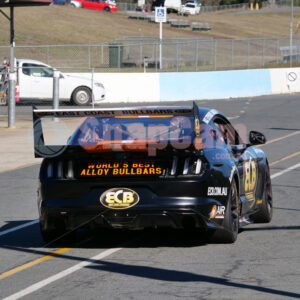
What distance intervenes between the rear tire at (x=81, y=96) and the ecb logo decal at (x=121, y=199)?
2491cm

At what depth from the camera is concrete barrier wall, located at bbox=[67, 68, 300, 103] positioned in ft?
121

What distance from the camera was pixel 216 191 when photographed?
8.14 metres

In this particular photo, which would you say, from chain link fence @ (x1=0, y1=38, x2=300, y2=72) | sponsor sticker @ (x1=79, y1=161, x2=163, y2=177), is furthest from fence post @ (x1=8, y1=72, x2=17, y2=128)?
sponsor sticker @ (x1=79, y1=161, x2=163, y2=177)

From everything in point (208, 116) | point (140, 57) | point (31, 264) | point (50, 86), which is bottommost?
point (31, 264)

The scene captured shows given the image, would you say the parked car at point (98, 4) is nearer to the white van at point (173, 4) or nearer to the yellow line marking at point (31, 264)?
the white van at point (173, 4)

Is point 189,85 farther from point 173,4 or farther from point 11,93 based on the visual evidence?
point 173,4

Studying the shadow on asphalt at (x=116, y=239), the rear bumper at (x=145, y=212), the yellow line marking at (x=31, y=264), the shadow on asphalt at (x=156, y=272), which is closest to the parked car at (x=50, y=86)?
the shadow on asphalt at (x=116, y=239)

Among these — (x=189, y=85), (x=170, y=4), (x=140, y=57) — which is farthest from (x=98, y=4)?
(x=189, y=85)

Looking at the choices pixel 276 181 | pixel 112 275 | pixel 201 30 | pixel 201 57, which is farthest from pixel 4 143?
pixel 201 30

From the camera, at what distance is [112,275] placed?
724 centimetres

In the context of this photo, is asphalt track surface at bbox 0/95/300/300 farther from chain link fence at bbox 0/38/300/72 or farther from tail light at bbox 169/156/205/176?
chain link fence at bbox 0/38/300/72

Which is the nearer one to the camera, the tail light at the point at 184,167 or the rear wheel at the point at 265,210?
the tail light at the point at 184,167

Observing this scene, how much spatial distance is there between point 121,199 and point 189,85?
99.6 ft

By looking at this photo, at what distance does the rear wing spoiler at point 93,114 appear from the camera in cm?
830
